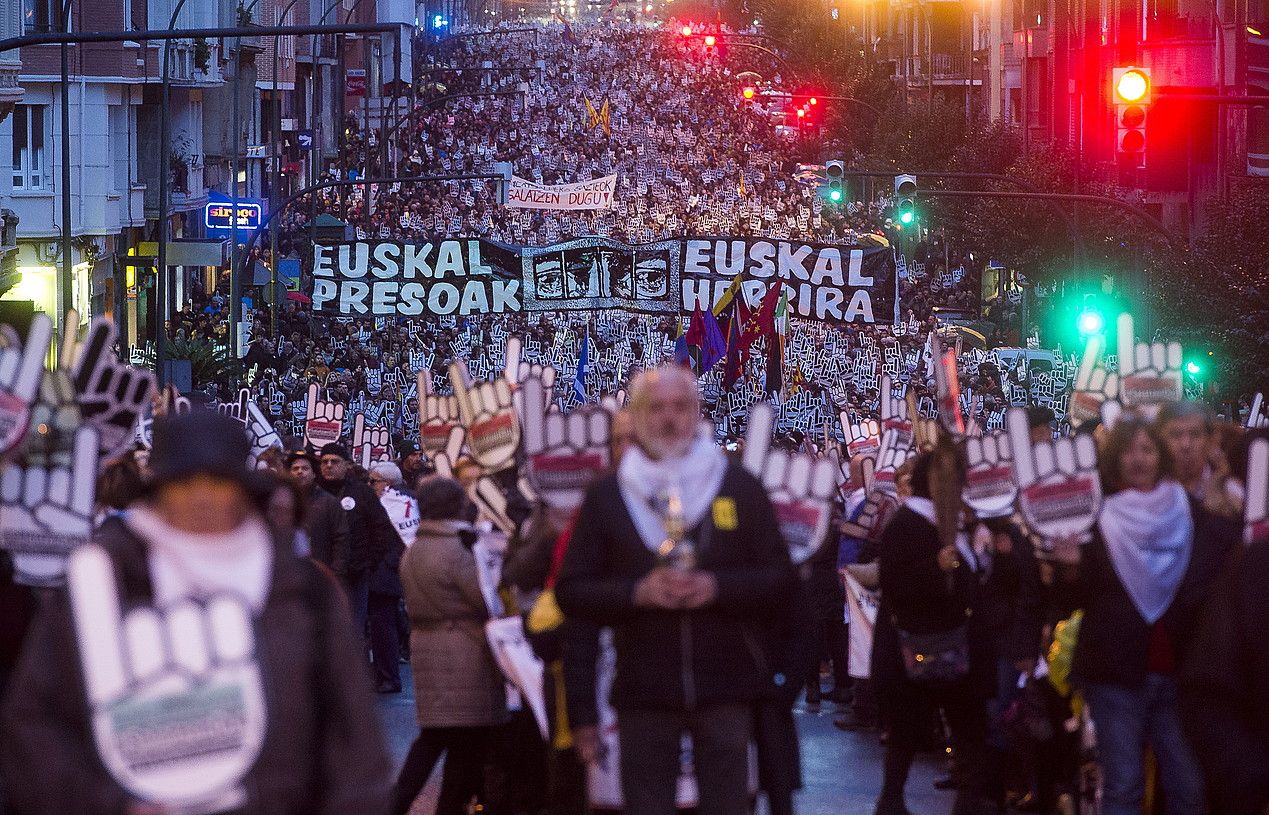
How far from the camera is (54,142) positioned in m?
38.5

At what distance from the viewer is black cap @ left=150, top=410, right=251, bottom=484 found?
14.8 ft

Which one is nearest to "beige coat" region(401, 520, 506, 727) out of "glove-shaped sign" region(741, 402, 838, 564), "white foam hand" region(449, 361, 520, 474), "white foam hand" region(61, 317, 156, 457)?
"white foam hand" region(449, 361, 520, 474)

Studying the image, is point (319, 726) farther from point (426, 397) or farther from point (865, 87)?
point (865, 87)

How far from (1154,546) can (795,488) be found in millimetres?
1146

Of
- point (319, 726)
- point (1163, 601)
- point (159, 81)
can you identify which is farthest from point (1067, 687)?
point (159, 81)

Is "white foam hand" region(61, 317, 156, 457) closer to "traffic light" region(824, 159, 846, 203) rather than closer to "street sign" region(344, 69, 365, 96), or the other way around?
"traffic light" region(824, 159, 846, 203)

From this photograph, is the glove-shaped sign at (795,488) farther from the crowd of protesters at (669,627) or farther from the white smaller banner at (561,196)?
the white smaller banner at (561,196)

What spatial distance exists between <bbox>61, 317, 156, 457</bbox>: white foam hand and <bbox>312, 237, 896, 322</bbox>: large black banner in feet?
60.1

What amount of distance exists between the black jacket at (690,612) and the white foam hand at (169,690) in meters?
1.85

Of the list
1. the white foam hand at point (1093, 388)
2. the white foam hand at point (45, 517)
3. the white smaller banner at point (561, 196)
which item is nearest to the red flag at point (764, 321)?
the white foam hand at point (1093, 388)

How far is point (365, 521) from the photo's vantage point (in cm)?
1421

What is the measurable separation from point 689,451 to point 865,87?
78.7 meters

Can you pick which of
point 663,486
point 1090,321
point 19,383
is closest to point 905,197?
point 1090,321

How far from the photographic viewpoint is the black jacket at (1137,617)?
724cm
